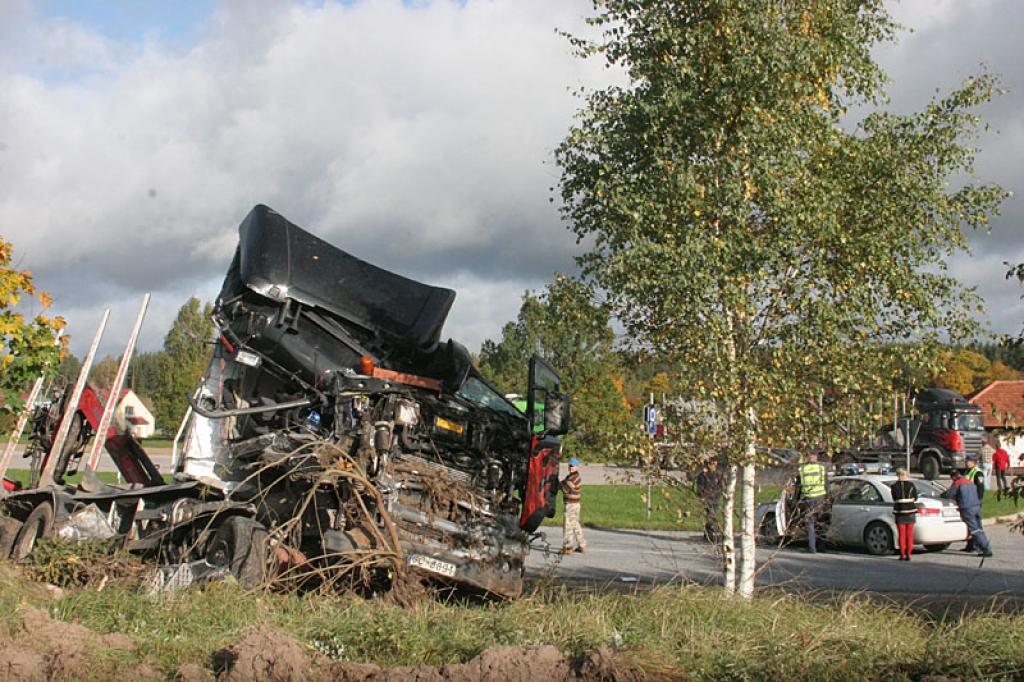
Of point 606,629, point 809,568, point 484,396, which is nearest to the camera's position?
point 606,629

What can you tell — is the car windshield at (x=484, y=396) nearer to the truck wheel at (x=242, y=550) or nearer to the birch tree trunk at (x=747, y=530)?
the truck wheel at (x=242, y=550)

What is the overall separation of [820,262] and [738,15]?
2111 millimetres

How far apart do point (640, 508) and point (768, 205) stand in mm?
18808

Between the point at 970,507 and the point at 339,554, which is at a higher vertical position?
the point at 970,507

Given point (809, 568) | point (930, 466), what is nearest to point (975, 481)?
point (809, 568)

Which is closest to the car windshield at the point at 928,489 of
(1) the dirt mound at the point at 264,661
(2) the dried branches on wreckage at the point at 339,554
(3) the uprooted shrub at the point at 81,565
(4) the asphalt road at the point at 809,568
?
(4) the asphalt road at the point at 809,568

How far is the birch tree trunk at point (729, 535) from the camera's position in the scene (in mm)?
9039

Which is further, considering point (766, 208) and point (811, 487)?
point (811, 487)

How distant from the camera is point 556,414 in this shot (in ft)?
32.4

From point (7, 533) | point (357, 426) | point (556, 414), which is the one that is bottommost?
point (7, 533)

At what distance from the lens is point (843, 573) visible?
14.4 m

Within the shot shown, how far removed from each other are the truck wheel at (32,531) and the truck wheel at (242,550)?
85.8 inches

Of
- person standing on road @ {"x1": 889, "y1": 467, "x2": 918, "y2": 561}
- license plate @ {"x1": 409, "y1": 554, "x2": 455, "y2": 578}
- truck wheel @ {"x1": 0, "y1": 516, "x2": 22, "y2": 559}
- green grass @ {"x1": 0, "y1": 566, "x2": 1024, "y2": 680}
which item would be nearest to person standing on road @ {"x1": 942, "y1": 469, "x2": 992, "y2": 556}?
person standing on road @ {"x1": 889, "y1": 467, "x2": 918, "y2": 561}

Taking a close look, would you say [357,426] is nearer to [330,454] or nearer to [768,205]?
[330,454]
